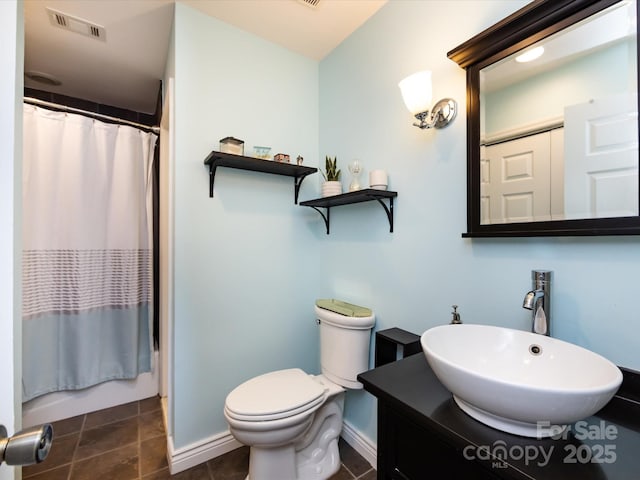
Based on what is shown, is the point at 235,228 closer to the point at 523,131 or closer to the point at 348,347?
the point at 348,347

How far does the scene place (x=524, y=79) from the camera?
98 centimetres

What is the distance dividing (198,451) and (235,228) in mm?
1221

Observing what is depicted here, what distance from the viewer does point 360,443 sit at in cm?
162

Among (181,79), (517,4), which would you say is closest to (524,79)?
(517,4)

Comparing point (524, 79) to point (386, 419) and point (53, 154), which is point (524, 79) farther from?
point (53, 154)

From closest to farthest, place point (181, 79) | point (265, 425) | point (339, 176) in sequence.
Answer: point (265, 425)
point (181, 79)
point (339, 176)

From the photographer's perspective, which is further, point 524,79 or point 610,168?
point 524,79

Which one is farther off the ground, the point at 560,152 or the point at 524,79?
the point at 524,79

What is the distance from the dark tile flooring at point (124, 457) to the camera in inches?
58.1

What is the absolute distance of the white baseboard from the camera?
150 centimetres

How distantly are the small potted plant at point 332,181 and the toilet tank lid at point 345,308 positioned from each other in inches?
25.2

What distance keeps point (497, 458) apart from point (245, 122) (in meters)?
1.81

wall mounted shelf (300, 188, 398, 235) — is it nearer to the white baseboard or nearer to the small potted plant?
the small potted plant

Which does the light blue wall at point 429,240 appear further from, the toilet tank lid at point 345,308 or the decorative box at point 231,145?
the decorative box at point 231,145
